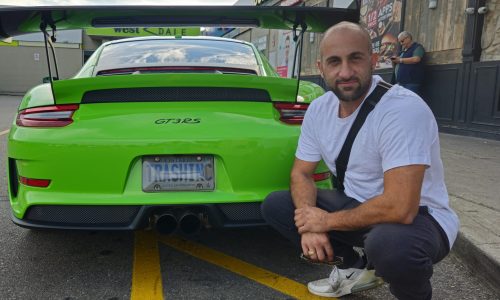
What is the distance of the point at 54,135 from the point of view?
7.78 ft

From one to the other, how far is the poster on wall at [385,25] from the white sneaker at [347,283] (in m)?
8.32

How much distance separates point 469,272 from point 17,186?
2.64 metres

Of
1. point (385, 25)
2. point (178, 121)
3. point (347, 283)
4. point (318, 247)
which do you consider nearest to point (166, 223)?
point (178, 121)

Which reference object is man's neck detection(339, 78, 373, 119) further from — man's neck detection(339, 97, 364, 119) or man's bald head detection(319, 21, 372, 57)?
man's bald head detection(319, 21, 372, 57)

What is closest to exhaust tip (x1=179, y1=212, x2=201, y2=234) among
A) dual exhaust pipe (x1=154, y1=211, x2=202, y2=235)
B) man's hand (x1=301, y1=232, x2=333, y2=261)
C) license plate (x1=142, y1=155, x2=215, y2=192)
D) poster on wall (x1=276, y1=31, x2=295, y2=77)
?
dual exhaust pipe (x1=154, y1=211, x2=202, y2=235)

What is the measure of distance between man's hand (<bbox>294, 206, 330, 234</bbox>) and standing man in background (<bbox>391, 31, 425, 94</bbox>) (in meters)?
6.43

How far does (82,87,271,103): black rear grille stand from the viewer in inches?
97.7

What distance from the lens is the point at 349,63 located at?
84.0 inches

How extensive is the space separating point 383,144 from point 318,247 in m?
0.55

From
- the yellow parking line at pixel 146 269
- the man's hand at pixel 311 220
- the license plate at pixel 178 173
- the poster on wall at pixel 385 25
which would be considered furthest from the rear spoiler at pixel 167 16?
the poster on wall at pixel 385 25

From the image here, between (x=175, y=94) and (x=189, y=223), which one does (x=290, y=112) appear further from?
(x=189, y=223)

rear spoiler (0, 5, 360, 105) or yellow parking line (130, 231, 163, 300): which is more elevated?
rear spoiler (0, 5, 360, 105)

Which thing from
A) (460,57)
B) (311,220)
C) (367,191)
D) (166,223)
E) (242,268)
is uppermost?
(460,57)

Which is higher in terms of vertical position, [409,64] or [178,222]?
[409,64]
